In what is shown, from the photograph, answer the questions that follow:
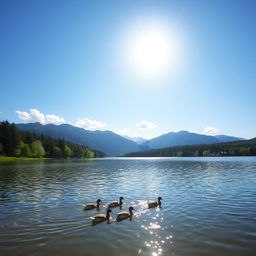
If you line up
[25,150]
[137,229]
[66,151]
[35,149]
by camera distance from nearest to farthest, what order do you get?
1. [137,229]
2. [25,150]
3. [35,149]
4. [66,151]

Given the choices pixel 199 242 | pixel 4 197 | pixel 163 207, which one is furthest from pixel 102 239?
pixel 4 197

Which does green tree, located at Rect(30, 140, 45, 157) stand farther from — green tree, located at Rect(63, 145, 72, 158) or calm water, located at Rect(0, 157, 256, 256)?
calm water, located at Rect(0, 157, 256, 256)

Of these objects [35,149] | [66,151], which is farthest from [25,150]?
[66,151]

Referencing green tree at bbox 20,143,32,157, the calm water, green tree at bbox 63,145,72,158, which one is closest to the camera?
the calm water

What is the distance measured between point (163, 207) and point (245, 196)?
11.2m

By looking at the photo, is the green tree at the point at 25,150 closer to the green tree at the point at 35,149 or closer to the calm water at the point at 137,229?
the green tree at the point at 35,149

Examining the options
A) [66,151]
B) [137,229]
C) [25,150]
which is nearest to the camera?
[137,229]

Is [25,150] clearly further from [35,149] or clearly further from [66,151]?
[66,151]

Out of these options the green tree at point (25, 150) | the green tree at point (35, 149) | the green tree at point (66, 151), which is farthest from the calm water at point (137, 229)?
the green tree at point (66, 151)

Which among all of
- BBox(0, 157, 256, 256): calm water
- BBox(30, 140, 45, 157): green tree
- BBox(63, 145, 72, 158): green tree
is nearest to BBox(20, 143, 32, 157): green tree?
BBox(30, 140, 45, 157): green tree

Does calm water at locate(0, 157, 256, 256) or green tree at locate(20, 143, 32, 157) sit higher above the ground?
green tree at locate(20, 143, 32, 157)

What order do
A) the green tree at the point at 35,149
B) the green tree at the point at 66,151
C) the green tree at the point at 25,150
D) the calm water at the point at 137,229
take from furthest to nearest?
the green tree at the point at 66,151
the green tree at the point at 35,149
the green tree at the point at 25,150
the calm water at the point at 137,229

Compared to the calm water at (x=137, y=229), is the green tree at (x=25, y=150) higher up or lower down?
higher up

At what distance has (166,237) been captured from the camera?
12727 millimetres
